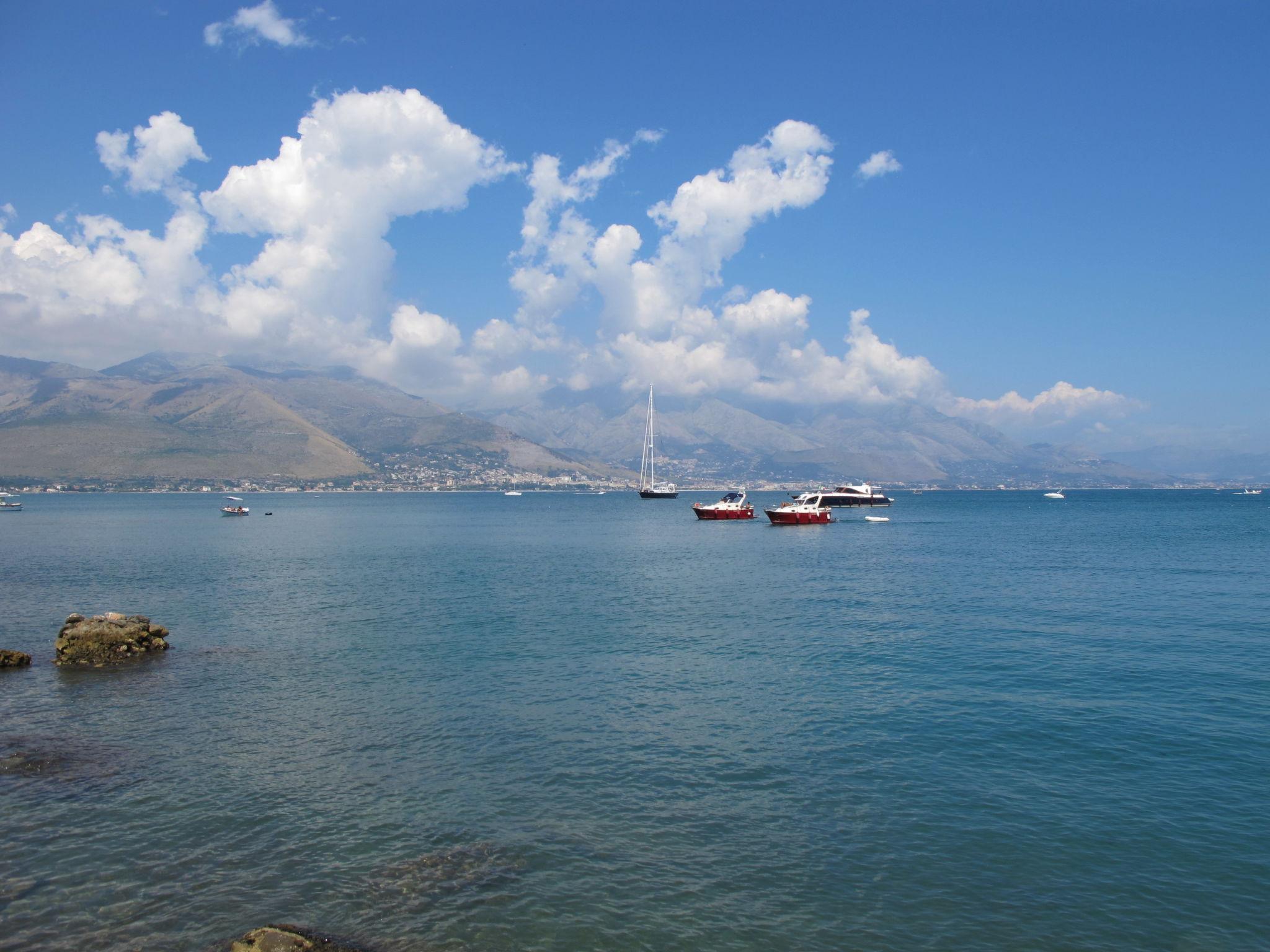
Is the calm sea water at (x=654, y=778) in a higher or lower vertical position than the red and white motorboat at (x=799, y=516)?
lower

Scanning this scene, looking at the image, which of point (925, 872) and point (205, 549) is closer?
point (925, 872)

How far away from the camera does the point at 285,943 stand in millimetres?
13484

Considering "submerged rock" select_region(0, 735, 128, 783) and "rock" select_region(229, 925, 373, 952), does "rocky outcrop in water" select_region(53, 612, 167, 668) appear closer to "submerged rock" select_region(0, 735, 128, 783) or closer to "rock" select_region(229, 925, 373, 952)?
"submerged rock" select_region(0, 735, 128, 783)

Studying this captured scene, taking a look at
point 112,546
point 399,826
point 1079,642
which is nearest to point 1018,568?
point 1079,642

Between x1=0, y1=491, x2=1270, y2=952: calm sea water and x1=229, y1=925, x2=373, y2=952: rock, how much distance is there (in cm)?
98

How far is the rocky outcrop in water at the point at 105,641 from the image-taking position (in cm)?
3600

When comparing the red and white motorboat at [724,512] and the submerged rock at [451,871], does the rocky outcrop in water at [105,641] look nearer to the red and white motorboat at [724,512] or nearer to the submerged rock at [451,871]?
the submerged rock at [451,871]

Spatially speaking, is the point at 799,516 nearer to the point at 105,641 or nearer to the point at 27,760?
the point at 105,641

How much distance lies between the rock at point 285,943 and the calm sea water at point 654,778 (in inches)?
38.6

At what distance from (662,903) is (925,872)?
5776mm

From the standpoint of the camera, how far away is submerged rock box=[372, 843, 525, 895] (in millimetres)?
16406

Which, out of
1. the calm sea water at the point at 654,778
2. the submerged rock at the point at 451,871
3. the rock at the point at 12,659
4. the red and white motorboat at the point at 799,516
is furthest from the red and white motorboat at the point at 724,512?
the submerged rock at the point at 451,871

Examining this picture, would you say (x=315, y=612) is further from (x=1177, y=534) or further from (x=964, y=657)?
(x=1177, y=534)

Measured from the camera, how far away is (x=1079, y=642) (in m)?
39.7
